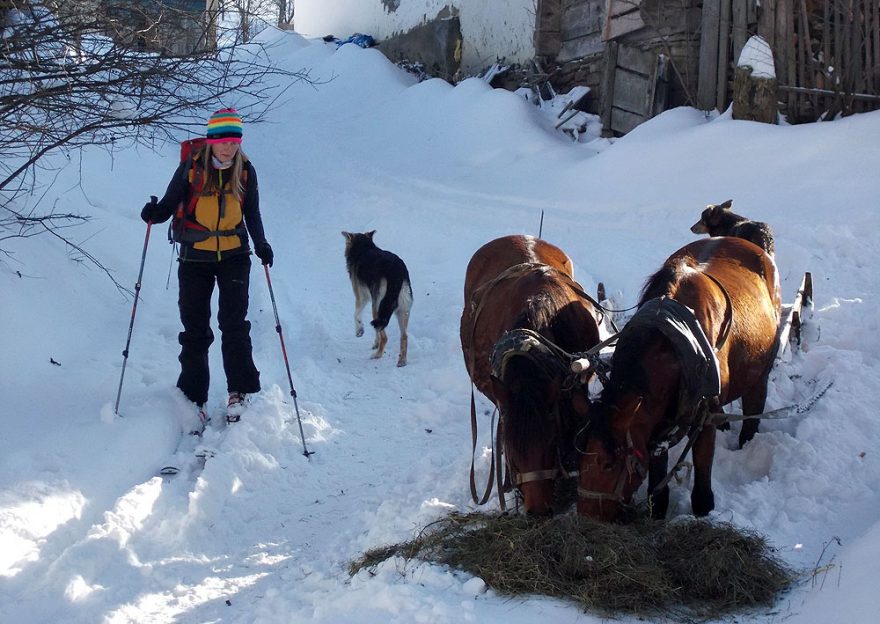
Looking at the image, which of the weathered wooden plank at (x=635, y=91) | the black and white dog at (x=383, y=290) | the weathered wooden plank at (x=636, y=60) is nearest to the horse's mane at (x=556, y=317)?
the black and white dog at (x=383, y=290)

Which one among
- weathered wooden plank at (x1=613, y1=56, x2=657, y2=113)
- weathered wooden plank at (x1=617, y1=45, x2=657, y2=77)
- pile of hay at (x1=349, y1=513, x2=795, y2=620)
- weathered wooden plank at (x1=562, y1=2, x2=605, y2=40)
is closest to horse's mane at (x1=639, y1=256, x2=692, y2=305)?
pile of hay at (x1=349, y1=513, x2=795, y2=620)

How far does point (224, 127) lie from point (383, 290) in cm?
311

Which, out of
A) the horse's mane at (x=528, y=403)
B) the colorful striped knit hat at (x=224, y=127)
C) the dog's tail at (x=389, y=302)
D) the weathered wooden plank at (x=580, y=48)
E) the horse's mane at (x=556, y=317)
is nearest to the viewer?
the horse's mane at (x=528, y=403)

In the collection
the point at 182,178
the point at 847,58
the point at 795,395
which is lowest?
the point at 795,395

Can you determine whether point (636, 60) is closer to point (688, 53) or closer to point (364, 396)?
point (688, 53)

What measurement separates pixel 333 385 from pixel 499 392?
12.1ft

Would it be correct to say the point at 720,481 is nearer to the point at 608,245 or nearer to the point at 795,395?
the point at 795,395

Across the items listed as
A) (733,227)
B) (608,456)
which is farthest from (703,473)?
(733,227)

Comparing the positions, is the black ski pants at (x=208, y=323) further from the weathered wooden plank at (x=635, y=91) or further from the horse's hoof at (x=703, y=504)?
the weathered wooden plank at (x=635, y=91)

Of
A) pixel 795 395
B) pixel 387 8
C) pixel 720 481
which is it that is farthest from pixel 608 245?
pixel 387 8

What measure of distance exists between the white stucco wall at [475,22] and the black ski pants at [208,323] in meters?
12.2

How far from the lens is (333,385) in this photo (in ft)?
24.6

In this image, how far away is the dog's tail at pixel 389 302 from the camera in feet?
27.5

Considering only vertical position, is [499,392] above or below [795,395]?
above
